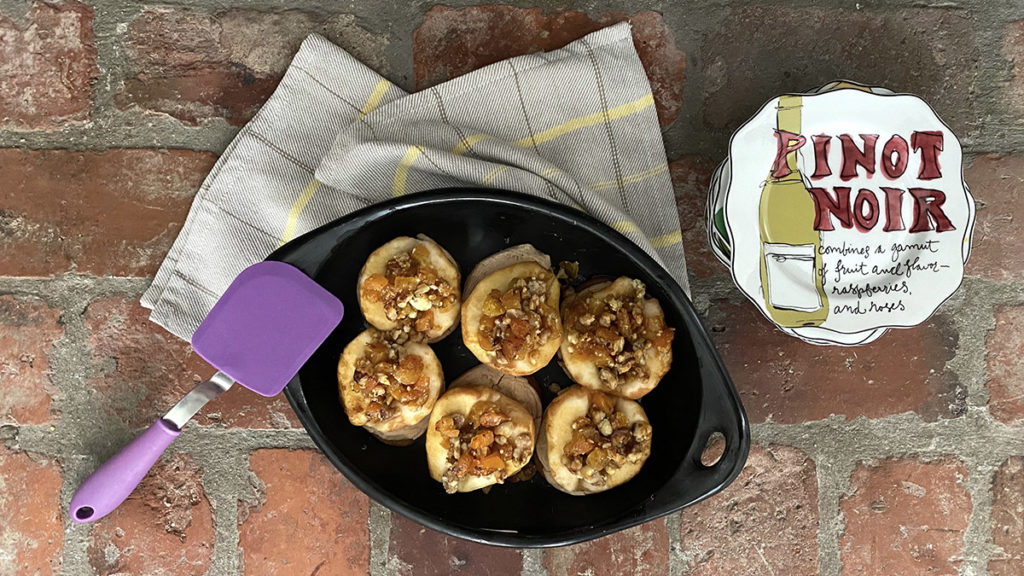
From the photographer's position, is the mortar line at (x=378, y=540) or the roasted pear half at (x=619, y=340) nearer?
the roasted pear half at (x=619, y=340)

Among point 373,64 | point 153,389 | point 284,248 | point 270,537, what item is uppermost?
point 373,64

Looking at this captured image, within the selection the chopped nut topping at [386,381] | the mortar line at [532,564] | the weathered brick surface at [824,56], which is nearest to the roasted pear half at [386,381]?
the chopped nut topping at [386,381]

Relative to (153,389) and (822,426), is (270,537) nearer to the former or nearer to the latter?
(153,389)

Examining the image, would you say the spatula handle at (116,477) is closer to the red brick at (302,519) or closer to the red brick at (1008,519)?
the red brick at (302,519)

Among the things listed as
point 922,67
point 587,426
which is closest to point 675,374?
point 587,426

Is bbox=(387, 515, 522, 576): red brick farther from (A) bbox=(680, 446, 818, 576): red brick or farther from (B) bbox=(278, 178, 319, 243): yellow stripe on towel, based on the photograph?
(B) bbox=(278, 178, 319, 243): yellow stripe on towel

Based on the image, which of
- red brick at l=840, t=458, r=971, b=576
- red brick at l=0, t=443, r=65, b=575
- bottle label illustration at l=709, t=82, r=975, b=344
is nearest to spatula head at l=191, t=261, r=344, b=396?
red brick at l=0, t=443, r=65, b=575

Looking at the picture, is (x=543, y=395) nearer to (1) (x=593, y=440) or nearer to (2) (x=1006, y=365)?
(1) (x=593, y=440)
